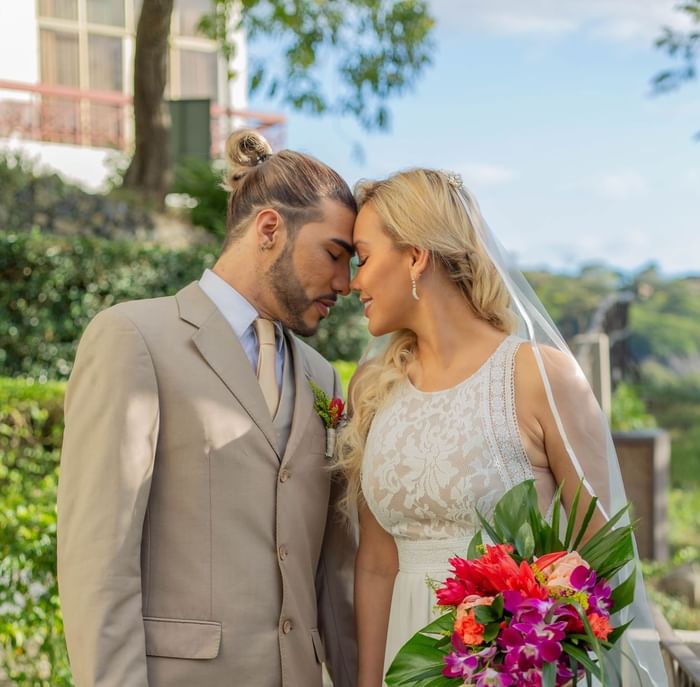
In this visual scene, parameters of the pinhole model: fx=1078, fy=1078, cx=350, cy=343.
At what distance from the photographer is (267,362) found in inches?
119

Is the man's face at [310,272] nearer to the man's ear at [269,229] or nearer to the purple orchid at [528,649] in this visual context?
the man's ear at [269,229]

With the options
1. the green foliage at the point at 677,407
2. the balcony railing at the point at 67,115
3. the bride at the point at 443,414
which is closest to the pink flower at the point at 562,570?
the bride at the point at 443,414

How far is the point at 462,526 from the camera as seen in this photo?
2.97m

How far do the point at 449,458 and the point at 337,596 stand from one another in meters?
0.60

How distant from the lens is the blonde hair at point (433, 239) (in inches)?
119

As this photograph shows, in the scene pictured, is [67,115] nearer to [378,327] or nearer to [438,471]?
[378,327]

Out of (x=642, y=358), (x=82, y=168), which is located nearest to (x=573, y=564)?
(x=82, y=168)

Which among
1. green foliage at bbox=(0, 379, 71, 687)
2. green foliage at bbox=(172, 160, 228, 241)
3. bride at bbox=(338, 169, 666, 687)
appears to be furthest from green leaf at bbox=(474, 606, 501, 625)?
green foliage at bbox=(172, 160, 228, 241)

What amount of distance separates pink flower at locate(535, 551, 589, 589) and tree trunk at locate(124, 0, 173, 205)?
34.2 feet

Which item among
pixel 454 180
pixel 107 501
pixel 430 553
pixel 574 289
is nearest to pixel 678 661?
pixel 430 553

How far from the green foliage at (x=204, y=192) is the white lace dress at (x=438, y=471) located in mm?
9520

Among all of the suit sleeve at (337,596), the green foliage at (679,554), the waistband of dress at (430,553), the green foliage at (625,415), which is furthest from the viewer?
the green foliage at (625,415)

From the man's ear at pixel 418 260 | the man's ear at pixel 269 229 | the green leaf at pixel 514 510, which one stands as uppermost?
the man's ear at pixel 269 229

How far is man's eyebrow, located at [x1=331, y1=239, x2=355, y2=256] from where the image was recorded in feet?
10.1
